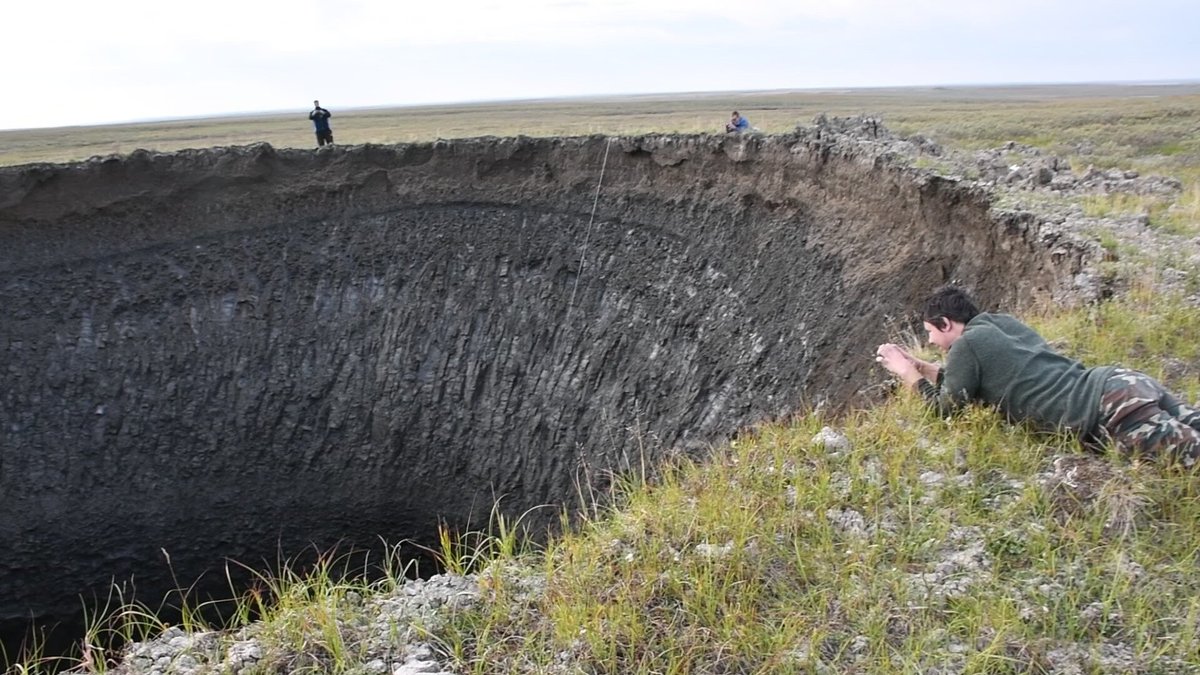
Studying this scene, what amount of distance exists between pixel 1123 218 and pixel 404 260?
12.3 m

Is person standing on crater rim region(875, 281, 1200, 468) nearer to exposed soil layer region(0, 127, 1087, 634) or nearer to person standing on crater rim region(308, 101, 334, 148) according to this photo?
exposed soil layer region(0, 127, 1087, 634)

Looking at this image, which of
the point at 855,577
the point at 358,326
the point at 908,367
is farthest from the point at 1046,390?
the point at 358,326

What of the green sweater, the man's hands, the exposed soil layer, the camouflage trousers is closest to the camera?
the camouflage trousers

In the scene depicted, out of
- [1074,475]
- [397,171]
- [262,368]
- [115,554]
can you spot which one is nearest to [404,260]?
[397,171]

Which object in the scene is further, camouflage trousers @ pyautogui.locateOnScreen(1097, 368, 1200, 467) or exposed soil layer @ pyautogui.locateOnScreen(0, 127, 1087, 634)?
exposed soil layer @ pyautogui.locateOnScreen(0, 127, 1087, 634)

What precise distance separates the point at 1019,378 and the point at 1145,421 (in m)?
0.67

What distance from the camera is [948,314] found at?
17.8ft

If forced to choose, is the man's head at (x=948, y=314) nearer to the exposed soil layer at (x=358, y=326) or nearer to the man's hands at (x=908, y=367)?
the man's hands at (x=908, y=367)

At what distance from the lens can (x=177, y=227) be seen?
16797 millimetres

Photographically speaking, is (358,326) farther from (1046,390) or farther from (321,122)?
(1046,390)

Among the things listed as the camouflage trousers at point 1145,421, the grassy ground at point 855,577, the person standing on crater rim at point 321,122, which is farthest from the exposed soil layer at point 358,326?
the camouflage trousers at point 1145,421

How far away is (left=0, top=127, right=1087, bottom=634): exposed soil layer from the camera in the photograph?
13.7m

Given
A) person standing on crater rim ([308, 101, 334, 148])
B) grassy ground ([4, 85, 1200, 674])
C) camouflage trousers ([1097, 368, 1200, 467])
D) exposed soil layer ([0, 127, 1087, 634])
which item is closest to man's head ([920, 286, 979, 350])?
grassy ground ([4, 85, 1200, 674])

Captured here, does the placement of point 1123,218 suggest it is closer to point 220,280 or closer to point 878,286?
point 878,286
